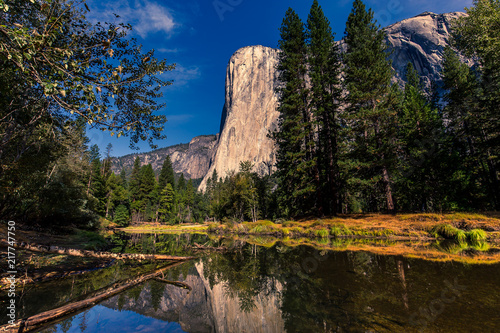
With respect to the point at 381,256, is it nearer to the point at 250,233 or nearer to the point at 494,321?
the point at 494,321

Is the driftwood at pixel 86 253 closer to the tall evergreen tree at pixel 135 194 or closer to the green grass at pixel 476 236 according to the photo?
the green grass at pixel 476 236

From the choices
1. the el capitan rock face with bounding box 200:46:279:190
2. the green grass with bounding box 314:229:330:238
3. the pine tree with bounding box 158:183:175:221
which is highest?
the el capitan rock face with bounding box 200:46:279:190

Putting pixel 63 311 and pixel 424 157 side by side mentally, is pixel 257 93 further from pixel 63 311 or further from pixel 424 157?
pixel 63 311

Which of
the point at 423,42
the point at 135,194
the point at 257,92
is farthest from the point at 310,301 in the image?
the point at 423,42

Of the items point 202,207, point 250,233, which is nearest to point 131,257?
point 250,233

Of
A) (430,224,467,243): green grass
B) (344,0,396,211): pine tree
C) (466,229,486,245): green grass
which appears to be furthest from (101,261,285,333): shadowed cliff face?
(344,0,396,211): pine tree

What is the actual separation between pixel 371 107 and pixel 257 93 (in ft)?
394

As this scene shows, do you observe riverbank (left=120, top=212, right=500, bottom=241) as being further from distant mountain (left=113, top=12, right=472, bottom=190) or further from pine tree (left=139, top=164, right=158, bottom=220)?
distant mountain (left=113, top=12, right=472, bottom=190)

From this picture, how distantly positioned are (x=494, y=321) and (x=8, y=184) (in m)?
17.5

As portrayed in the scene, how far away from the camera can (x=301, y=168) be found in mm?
18219

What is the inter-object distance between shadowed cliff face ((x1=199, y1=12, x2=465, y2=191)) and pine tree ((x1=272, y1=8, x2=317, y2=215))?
284 feet

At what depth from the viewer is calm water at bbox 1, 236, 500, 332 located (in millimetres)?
3193

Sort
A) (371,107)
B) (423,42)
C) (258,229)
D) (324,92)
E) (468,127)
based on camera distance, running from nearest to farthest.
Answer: (371,107)
(324,92)
(258,229)
(468,127)
(423,42)

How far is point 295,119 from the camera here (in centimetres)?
1975
